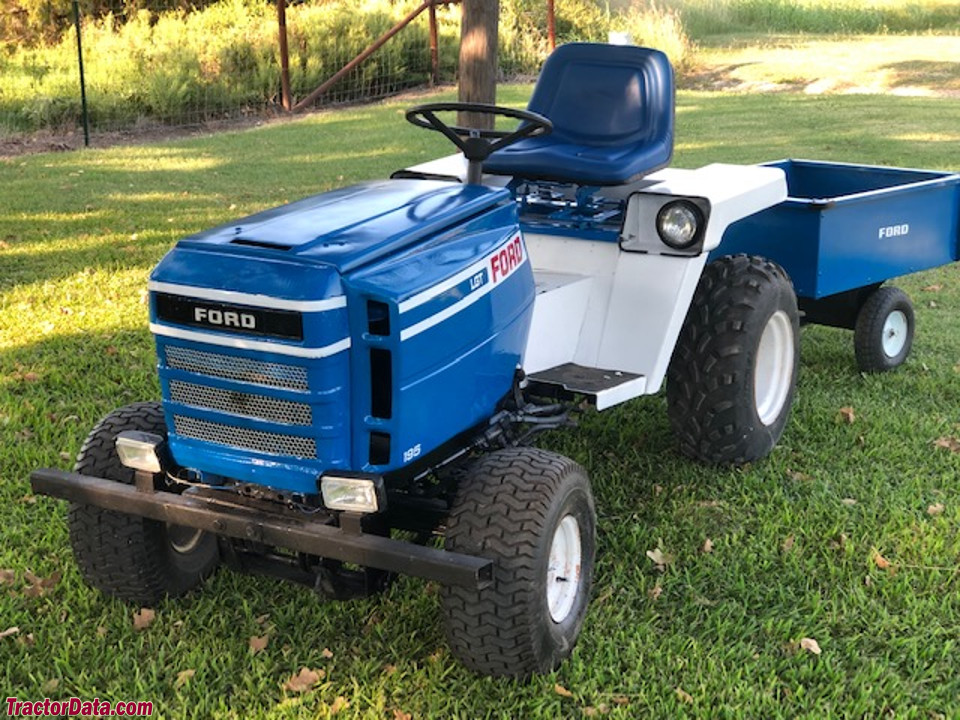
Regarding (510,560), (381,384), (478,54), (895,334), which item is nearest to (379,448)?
(381,384)

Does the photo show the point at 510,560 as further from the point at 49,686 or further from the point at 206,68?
the point at 206,68

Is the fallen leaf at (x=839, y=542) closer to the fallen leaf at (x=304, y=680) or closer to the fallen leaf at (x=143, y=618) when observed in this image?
the fallen leaf at (x=304, y=680)

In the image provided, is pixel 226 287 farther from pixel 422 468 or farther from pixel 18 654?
pixel 18 654

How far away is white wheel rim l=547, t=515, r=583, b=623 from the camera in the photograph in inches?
123

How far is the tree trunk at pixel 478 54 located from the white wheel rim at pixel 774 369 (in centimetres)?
250

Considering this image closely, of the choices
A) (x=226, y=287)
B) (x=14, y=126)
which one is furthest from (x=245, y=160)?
(x=226, y=287)

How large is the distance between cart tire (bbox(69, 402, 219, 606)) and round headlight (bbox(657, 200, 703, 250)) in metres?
1.72

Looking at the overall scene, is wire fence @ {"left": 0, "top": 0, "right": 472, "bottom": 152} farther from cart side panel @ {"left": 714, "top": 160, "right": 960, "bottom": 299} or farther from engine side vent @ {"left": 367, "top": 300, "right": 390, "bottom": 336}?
engine side vent @ {"left": 367, "top": 300, "right": 390, "bottom": 336}

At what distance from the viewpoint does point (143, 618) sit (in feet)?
10.7

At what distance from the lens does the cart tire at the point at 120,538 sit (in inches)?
128

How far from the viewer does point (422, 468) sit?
10.4 ft

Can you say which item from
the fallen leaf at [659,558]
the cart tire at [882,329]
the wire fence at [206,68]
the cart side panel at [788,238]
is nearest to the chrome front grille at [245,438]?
the fallen leaf at [659,558]

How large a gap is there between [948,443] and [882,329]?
88cm

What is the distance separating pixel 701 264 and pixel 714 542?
93cm
